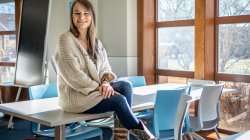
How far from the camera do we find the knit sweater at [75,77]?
91.7 inches

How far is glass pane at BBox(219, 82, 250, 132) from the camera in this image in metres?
3.94

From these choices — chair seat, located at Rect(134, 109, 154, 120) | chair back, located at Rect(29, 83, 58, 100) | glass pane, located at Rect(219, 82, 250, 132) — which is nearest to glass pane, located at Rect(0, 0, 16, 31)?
chair back, located at Rect(29, 83, 58, 100)

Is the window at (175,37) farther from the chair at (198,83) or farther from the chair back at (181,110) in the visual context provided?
the chair back at (181,110)

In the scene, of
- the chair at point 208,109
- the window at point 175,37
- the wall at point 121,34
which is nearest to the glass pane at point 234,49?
the window at point 175,37

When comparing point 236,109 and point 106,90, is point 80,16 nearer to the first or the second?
point 106,90

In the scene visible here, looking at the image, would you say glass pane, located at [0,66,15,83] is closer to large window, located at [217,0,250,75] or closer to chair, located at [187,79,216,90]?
chair, located at [187,79,216,90]

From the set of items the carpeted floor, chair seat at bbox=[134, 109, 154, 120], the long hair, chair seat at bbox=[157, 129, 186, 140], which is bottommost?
the carpeted floor

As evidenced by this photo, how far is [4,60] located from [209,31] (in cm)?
385

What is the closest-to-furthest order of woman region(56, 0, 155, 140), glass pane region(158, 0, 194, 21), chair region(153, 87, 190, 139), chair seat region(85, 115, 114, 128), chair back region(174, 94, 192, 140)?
1. chair back region(174, 94, 192, 140)
2. woman region(56, 0, 155, 140)
3. chair region(153, 87, 190, 139)
4. chair seat region(85, 115, 114, 128)
5. glass pane region(158, 0, 194, 21)

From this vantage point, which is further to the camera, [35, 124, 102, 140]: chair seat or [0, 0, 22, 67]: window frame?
[0, 0, 22, 67]: window frame

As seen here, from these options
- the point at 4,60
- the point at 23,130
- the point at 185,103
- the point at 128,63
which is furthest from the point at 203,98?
the point at 4,60

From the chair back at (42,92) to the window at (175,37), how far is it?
2.02 metres

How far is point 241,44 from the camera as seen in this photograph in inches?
156

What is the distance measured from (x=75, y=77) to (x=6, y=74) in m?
4.13
